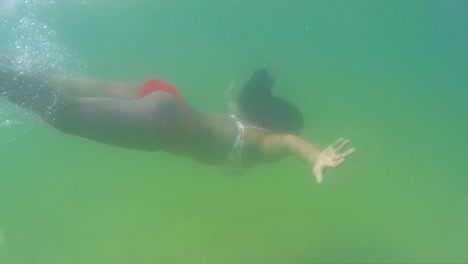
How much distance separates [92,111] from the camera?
2736 mm

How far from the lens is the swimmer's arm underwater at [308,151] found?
310 centimetres

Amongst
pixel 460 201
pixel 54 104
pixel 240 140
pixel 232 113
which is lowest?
pixel 54 104

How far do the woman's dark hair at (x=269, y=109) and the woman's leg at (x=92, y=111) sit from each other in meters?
1.40

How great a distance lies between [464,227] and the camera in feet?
24.0

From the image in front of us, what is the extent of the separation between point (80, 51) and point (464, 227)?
12371mm

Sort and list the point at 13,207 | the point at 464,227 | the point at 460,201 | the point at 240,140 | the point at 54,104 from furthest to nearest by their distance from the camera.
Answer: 1. the point at 13,207
2. the point at 460,201
3. the point at 464,227
4. the point at 240,140
5. the point at 54,104

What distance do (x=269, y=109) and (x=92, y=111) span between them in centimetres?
220

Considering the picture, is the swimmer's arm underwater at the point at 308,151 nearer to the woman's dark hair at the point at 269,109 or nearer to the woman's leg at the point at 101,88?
the woman's dark hair at the point at 269,109

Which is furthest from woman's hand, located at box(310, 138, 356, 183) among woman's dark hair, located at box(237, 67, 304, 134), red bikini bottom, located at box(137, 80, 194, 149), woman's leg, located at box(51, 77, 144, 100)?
woman's leg, located at box(51, 77, 144, 100)

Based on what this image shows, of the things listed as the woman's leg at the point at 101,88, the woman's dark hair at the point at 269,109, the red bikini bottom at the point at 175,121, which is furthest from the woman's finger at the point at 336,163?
the woman's leg at the point at 101,88

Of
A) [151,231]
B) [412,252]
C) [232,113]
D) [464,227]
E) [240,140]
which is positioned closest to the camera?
[240,140]

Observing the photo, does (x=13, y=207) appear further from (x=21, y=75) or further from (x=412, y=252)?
(x=412, y=252)

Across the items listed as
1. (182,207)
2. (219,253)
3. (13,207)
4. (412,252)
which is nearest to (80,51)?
(13,207)

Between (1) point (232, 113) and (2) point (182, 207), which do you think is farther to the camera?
(2) point (182, 207)
